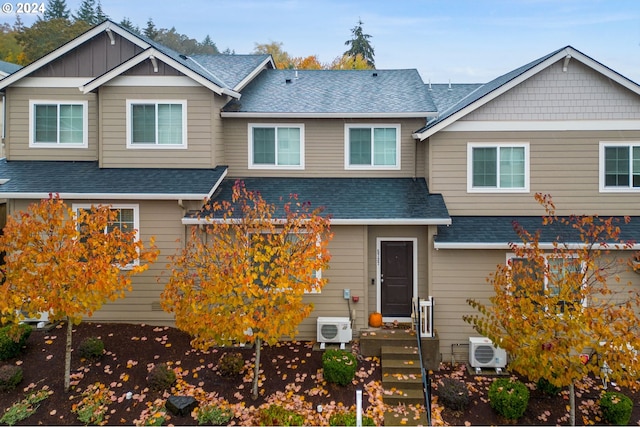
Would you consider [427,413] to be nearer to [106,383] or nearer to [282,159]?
[106,383]

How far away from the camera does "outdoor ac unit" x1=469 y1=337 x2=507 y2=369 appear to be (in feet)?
34.9

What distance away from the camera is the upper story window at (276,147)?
13516mm

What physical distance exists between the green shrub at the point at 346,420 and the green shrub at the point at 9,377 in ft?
22.2

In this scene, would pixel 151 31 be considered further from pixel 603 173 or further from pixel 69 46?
pixel 603 173

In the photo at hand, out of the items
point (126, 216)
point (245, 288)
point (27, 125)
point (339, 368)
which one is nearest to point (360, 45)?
point (27, 125)

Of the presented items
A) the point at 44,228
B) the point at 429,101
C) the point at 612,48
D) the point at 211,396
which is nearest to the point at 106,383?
the point at 211,396

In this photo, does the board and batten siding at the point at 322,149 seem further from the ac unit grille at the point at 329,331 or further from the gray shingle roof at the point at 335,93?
the ac unit grille at the point at 329,331

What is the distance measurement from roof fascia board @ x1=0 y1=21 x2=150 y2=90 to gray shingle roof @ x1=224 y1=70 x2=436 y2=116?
3734 millimetres

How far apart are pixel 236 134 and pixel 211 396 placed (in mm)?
7736

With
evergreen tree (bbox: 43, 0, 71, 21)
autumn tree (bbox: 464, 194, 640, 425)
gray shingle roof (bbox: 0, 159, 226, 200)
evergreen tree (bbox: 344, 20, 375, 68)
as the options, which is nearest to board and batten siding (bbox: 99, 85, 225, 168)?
gray shingle roof (bbox: 0, 159, 226, 200)

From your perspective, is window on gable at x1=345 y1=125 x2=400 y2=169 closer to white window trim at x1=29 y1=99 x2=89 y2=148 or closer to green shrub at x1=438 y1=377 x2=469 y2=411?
green shrub at x1=438 y1=377 x2=469 y2=411

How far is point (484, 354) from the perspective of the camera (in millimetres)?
10648

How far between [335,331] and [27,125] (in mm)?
11069

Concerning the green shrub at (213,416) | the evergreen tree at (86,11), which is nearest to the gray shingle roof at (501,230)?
the green shrub at (213,416)
